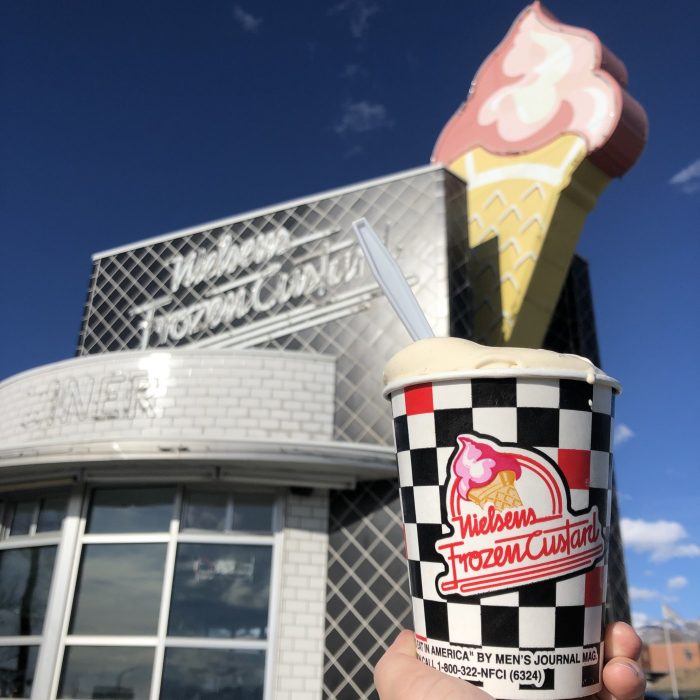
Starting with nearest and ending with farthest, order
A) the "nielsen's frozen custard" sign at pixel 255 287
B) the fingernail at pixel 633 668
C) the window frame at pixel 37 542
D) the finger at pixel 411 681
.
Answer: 1. the finger at pixel 411 681
2. the fingernail at pixel 633 668
3. the window frame at pixel 37 542
4. the "nielsen's frozen custard" sign at pixel 255 287

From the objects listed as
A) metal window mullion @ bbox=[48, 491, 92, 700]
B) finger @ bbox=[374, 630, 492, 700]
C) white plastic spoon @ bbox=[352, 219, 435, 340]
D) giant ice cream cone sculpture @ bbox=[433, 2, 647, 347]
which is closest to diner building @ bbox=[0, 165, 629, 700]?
metal window mullion @ bbox=[48, 491, 92, 700]

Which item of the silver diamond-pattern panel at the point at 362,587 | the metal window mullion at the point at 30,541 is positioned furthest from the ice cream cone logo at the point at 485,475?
the metal window mullion at the point at 30,541

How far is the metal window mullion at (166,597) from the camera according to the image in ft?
20.9

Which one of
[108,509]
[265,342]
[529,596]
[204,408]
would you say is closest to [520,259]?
[265,342]

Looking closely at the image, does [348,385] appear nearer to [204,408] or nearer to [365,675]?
[204,408]

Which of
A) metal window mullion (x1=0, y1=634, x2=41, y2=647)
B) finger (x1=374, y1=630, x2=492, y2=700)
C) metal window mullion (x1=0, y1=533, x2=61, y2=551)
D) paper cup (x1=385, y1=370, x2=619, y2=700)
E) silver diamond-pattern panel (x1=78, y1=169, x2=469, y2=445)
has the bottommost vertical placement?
metal window mullion (x1=0, y1=634, x2=41, y2=647)

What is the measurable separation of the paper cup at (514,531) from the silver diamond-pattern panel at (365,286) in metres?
6.02

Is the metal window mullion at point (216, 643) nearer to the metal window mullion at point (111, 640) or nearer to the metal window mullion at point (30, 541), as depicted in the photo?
the metal window mullion at point (111, 640)

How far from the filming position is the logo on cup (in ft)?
4.10

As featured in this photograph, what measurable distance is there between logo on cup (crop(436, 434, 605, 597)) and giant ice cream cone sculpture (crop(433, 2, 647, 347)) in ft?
22.2

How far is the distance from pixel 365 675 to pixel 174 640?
197 centimetres

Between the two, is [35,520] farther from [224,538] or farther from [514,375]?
[514,375]

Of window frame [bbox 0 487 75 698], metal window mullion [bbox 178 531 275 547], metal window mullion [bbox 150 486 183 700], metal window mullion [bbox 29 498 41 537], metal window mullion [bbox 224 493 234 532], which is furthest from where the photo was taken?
metal window mullion [bbox 29 498 41 537]

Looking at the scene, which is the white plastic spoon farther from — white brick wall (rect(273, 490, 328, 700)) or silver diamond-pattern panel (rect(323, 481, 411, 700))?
white brick wall (rect(273, 490, 328, 700))
